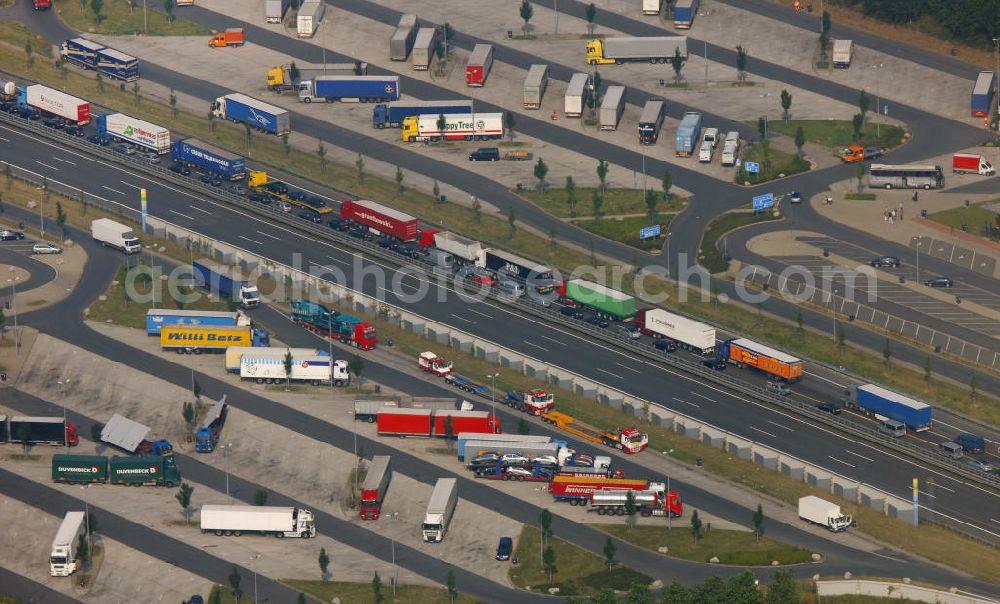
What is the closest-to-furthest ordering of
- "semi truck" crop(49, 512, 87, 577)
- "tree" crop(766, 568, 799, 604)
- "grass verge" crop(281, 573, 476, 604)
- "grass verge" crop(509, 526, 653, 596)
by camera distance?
"tree" crop(766, 568, 799, 604) → "grass verge" crop(281, 573, 476, 604) → "grass verge" crop(509, 526, 653, 596) → "semi truck" crop(49, 512, 87, 577)

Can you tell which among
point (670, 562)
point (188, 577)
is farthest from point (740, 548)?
point (188, 577)

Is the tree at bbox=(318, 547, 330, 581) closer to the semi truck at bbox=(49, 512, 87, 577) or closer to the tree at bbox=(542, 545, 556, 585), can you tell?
the tree at bbox=(542, 545, 556, 585)

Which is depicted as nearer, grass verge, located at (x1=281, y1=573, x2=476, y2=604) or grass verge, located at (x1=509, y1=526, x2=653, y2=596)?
grass verge, located at (x1=281, y1=573, x2=476, y2=604)

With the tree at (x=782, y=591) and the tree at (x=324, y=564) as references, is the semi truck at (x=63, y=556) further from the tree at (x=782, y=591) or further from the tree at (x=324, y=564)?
the tree at (x=782, y=591)

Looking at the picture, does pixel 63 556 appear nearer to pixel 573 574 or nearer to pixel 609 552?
pixel 573 574

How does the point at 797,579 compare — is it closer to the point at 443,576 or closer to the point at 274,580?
the point at 443,576

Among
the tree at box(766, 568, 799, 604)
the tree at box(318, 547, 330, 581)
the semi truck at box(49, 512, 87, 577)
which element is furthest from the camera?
the semi truck at box(49, 512, 87, 577)

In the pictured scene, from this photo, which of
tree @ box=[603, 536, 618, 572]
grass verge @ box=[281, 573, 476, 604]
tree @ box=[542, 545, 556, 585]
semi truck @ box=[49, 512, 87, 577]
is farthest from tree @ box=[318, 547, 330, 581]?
tree @ box=[603, 536, 618, 572]
